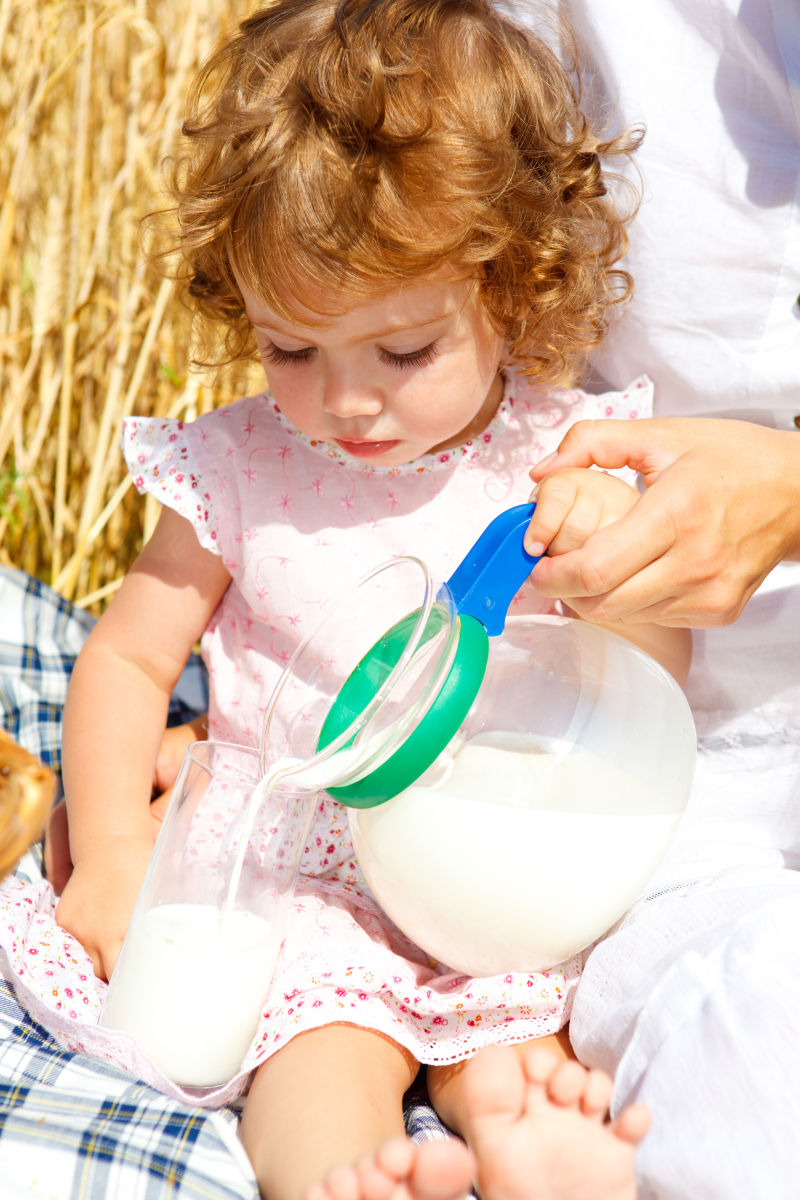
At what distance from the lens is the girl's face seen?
3.25 ft

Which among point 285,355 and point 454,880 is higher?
point 285,355

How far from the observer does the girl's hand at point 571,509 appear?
2.75ft

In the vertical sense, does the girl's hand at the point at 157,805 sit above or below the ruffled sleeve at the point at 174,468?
below

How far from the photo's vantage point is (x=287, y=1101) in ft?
2.79

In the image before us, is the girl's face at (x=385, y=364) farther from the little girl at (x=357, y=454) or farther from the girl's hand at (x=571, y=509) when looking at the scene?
the girl's hand at (x=571, y=509)

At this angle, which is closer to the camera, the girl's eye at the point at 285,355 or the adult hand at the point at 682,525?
the adult hand at the point at 682,525

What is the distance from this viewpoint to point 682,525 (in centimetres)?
86

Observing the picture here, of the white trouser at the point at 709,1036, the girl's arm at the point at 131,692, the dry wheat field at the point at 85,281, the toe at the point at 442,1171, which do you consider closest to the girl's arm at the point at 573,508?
the white trouser at the point at 709,1036

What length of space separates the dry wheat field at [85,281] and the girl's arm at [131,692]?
1.61 ft

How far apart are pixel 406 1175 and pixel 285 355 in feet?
2.20

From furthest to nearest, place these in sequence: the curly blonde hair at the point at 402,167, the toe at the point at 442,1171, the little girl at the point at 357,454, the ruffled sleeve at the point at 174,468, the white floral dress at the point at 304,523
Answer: the ruffled sleeve at the point at 174,468
the white floral dress at the point at 304,523
the curly blonde hair at the point at 402,167
the little girl at the point at 357,454
the toe at the point at 442,1171

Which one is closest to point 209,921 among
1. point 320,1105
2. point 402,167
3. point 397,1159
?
point 320,1105

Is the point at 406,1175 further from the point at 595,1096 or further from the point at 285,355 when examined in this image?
the point at 285,355

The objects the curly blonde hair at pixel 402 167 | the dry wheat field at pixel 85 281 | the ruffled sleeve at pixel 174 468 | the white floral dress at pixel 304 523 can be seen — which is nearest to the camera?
the curly blonde hair at pixel 402 167
